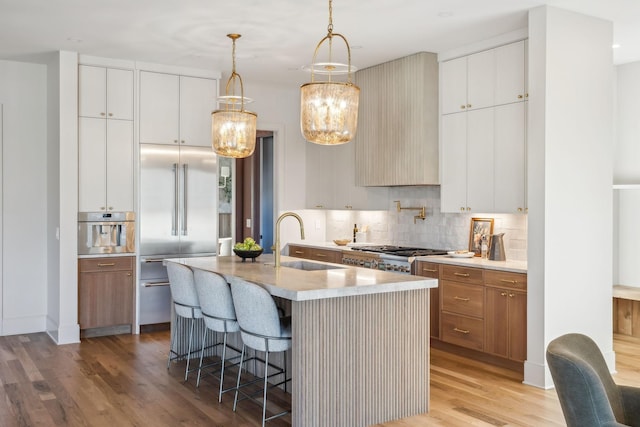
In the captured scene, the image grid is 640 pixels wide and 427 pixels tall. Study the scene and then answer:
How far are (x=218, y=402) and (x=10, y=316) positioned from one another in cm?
331

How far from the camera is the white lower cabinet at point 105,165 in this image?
6.01m

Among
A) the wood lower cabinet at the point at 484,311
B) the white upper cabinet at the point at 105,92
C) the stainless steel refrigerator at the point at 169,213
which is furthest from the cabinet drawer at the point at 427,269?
the white upper cabinet at the point at 105,92

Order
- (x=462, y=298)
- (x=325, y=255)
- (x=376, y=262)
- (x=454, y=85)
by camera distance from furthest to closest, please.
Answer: (x=325, y=255), (x=376, y=262), (x=454, y=85), (x=462, y=298)

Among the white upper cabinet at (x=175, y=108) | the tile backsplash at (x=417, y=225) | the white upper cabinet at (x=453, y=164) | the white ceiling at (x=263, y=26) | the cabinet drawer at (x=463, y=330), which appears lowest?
the cabinet drawer at (x=463, y=330)

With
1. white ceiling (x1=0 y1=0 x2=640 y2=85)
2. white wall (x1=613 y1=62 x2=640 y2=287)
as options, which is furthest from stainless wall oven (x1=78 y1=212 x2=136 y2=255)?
white wall (x1=613 y1=62 x2=640 y2=287)

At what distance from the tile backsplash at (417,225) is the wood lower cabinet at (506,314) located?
63 centimetres

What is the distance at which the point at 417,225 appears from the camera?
6.54m

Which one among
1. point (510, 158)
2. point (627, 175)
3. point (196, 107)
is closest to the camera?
point (510, 158)

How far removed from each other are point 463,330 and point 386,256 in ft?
3.45

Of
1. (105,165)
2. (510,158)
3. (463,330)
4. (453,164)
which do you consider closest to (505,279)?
(463,330)

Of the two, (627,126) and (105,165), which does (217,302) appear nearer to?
(105,165)

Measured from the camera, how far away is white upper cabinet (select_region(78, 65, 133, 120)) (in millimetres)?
6000

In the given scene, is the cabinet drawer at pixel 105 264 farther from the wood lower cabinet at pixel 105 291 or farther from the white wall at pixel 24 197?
the white wall at pixel 24 197

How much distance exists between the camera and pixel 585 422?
223cm
